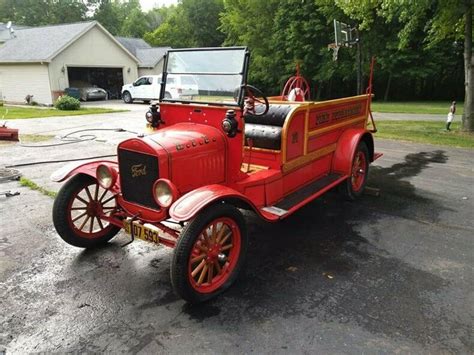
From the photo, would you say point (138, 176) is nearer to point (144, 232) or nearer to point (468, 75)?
point (144, 232)

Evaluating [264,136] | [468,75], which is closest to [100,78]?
[468,75]

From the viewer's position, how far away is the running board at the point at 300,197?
3930mm

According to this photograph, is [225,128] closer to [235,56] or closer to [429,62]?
[235,56]

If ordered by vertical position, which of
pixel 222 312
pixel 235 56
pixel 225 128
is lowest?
pixel 222 312

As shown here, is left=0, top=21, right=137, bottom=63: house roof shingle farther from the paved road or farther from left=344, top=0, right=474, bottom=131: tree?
the paved road

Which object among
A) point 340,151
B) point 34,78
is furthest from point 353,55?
point 340,151

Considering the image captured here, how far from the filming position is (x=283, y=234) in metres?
4.53

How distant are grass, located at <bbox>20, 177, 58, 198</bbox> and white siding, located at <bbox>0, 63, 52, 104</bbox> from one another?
748 inches

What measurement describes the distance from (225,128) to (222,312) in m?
1.66

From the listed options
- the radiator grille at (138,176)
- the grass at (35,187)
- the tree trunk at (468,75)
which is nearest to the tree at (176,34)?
the tree trunk at (468,75)

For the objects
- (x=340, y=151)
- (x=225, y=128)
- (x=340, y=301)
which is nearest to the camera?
(x=340, y=301)

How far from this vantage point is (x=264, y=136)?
14.8 ft

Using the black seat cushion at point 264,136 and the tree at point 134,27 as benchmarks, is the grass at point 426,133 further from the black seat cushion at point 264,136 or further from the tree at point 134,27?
the tree at point 134,27

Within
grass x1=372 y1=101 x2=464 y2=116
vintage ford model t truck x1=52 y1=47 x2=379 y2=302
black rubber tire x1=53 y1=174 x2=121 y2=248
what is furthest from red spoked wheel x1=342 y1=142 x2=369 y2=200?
grass x1=372 y1=101 x2=464 y2=116
